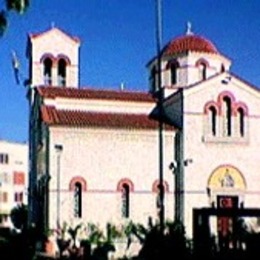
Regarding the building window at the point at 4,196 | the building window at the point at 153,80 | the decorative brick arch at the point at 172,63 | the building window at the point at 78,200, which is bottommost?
the building window at the point at 78,200

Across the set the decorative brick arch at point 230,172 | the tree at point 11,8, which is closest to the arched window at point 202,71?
the decorative brick arch at point 230,172

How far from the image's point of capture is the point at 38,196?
38.7 metres

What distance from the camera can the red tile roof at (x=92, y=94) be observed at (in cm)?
3812

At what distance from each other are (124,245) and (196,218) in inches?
593

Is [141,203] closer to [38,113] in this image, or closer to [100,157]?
[100,157]

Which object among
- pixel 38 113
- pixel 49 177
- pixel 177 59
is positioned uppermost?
pixel 177 59

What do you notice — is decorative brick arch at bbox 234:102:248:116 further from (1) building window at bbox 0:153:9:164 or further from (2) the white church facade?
(1) building window at bbox 0:153:9:164

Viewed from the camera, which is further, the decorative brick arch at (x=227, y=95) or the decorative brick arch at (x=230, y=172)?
the decorative brick arch at (x=227, y=95)

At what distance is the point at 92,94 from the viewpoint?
39.1 m

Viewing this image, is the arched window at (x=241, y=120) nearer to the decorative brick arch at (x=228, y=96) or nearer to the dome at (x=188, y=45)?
the decorative brick arch at (x=228, y=96)

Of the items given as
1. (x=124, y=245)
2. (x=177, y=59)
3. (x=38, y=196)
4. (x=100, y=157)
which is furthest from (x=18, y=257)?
(x=177, y=59)

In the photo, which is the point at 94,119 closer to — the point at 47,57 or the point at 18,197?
the point at 47,57

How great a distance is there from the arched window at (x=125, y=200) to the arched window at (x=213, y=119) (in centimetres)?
511

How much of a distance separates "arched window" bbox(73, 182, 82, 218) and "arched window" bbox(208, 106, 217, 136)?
23.4ft
